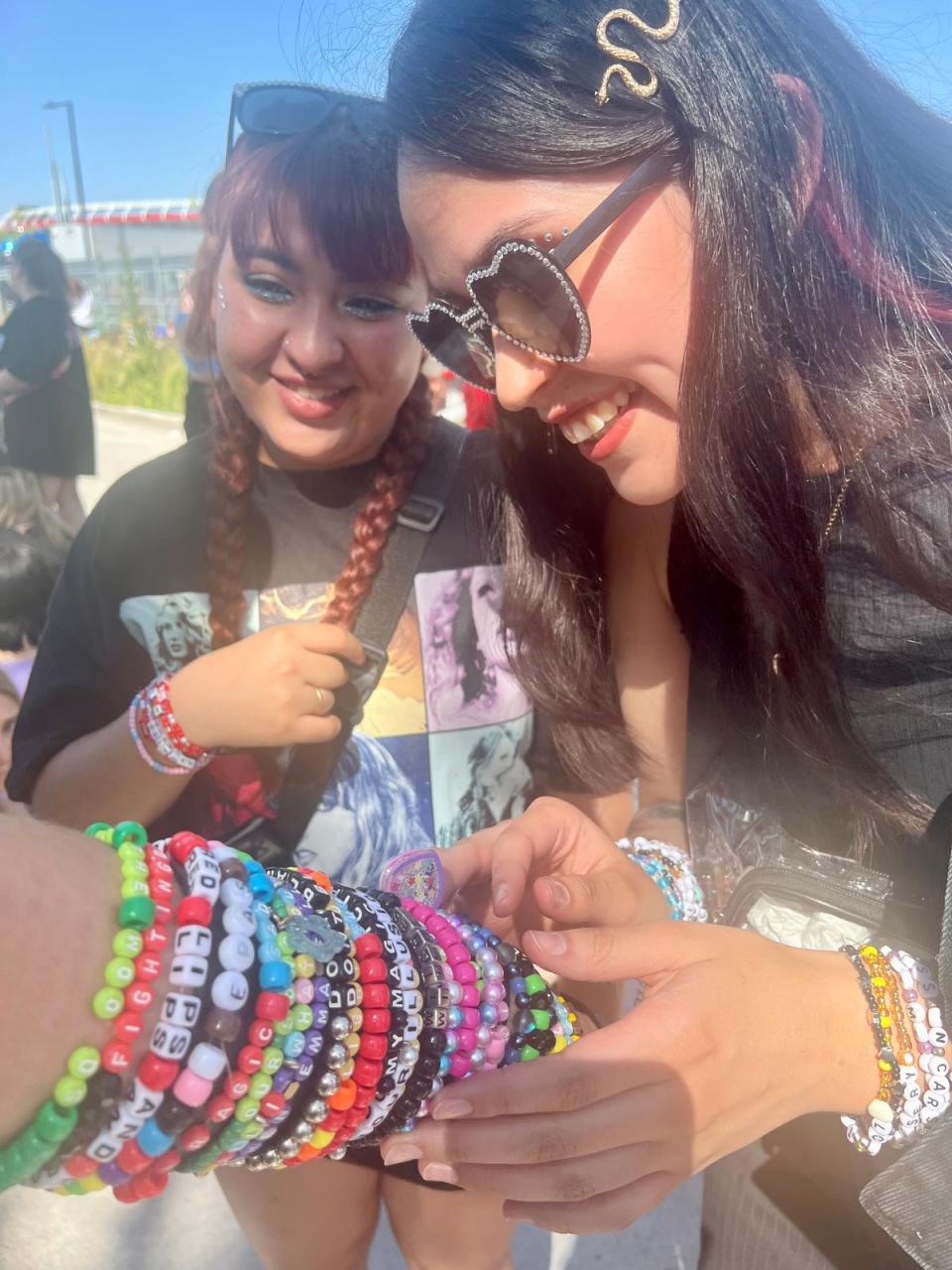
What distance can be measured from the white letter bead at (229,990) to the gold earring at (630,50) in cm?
97

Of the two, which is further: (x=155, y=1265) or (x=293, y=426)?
(x=155, y=1265)

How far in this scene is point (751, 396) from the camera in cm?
104

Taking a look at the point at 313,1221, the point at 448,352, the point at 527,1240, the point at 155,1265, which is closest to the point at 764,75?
the point at 448,352

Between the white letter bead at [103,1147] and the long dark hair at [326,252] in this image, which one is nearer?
the white letter bead at [103,1147]

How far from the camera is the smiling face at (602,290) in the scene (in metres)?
1.05

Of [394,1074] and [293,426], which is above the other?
[293,426]

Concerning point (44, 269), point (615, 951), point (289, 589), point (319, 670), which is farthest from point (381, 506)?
point (44, 269)

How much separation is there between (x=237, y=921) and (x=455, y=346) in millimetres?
964

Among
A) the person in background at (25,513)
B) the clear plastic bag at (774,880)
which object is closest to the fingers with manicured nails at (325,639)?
the clear plastic bag at (774,880)

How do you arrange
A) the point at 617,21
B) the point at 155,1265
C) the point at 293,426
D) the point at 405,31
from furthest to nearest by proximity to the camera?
Answer: the point at 155,1265, the point at 293,426, the point at 405,31, the point at 617,21

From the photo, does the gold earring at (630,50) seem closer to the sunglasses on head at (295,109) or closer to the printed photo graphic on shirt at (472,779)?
the sunglasses on head at (295,109)

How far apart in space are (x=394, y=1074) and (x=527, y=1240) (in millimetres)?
1356

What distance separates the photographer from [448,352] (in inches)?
55.6

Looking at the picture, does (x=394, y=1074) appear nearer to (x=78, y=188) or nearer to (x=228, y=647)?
(x=228, y=647)
